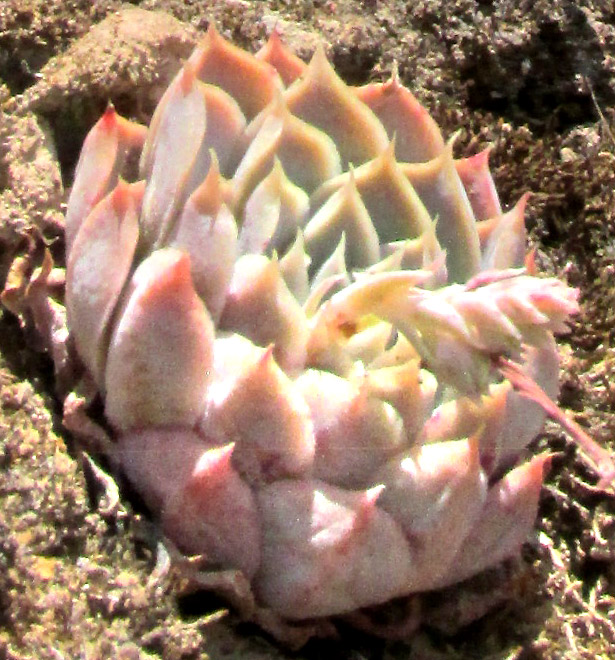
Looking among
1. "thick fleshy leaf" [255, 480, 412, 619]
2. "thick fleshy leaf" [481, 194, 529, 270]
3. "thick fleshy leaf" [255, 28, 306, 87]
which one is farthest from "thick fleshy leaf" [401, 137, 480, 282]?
"thick fleshy leaf" [255, 480, 412, 619]

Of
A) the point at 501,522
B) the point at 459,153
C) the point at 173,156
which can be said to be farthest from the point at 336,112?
the point at 501,522

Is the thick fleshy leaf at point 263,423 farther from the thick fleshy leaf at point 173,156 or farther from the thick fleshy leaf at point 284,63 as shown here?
the thick fleshy leaf at point 284,63

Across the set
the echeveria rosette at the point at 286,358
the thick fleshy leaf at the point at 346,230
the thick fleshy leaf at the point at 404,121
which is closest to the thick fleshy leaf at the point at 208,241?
the echeveria rosette at the point at 286,358

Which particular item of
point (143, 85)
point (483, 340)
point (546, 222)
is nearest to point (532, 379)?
point (483, 340)

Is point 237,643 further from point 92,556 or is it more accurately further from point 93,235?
point 93,235

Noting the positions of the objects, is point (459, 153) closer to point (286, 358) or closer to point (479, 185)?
point (479, 185)

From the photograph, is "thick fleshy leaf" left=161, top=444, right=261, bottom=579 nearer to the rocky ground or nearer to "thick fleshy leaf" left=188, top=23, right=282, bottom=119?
the rocky ground
